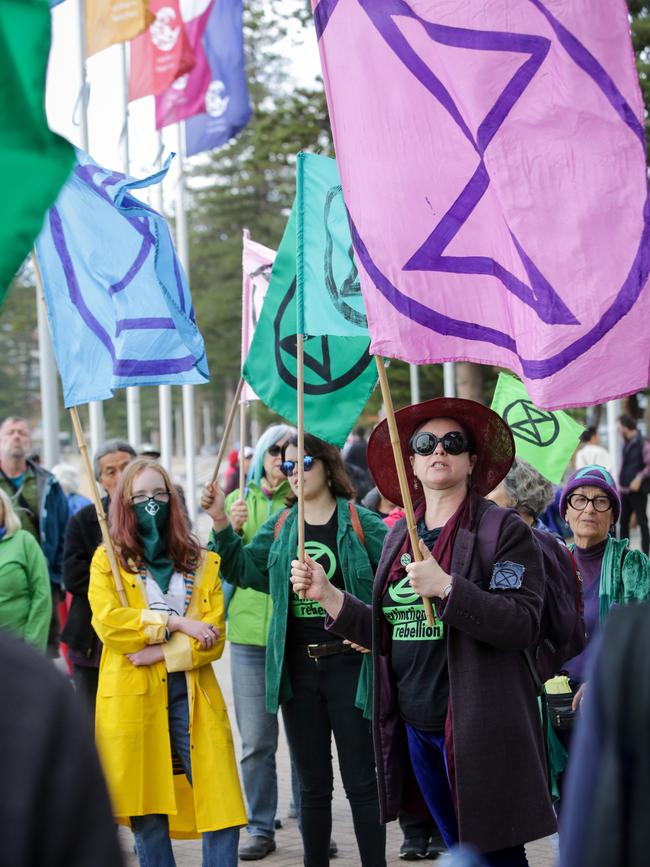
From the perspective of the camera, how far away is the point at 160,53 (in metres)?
15.4

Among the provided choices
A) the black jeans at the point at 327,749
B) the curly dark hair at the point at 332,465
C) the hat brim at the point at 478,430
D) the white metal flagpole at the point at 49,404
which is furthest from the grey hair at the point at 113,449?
the white metal flagpole at the point at 49,404

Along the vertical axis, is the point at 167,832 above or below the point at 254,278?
below

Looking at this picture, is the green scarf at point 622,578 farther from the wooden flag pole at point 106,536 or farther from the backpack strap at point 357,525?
the wooden flag pole at point 106,536

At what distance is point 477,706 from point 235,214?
1954 inches

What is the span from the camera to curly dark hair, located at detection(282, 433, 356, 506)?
6289 millimetres

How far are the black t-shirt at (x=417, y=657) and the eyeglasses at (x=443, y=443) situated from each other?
30cm

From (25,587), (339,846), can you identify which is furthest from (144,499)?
(339,846)

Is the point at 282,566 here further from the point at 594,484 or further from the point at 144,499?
the point at 594,484

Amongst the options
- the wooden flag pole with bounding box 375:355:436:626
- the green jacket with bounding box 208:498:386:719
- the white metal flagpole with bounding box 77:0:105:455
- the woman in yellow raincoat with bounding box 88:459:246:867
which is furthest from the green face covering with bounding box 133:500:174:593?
the white metal flagpole with bounding box 77:0:105:455

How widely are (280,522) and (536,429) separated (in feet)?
6.98

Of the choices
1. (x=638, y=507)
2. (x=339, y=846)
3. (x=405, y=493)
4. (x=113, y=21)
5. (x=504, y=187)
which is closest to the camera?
(x=405, y=493)

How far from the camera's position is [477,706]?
4473 mm

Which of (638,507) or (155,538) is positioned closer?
(155,538)

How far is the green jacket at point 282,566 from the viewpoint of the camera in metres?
5.92
